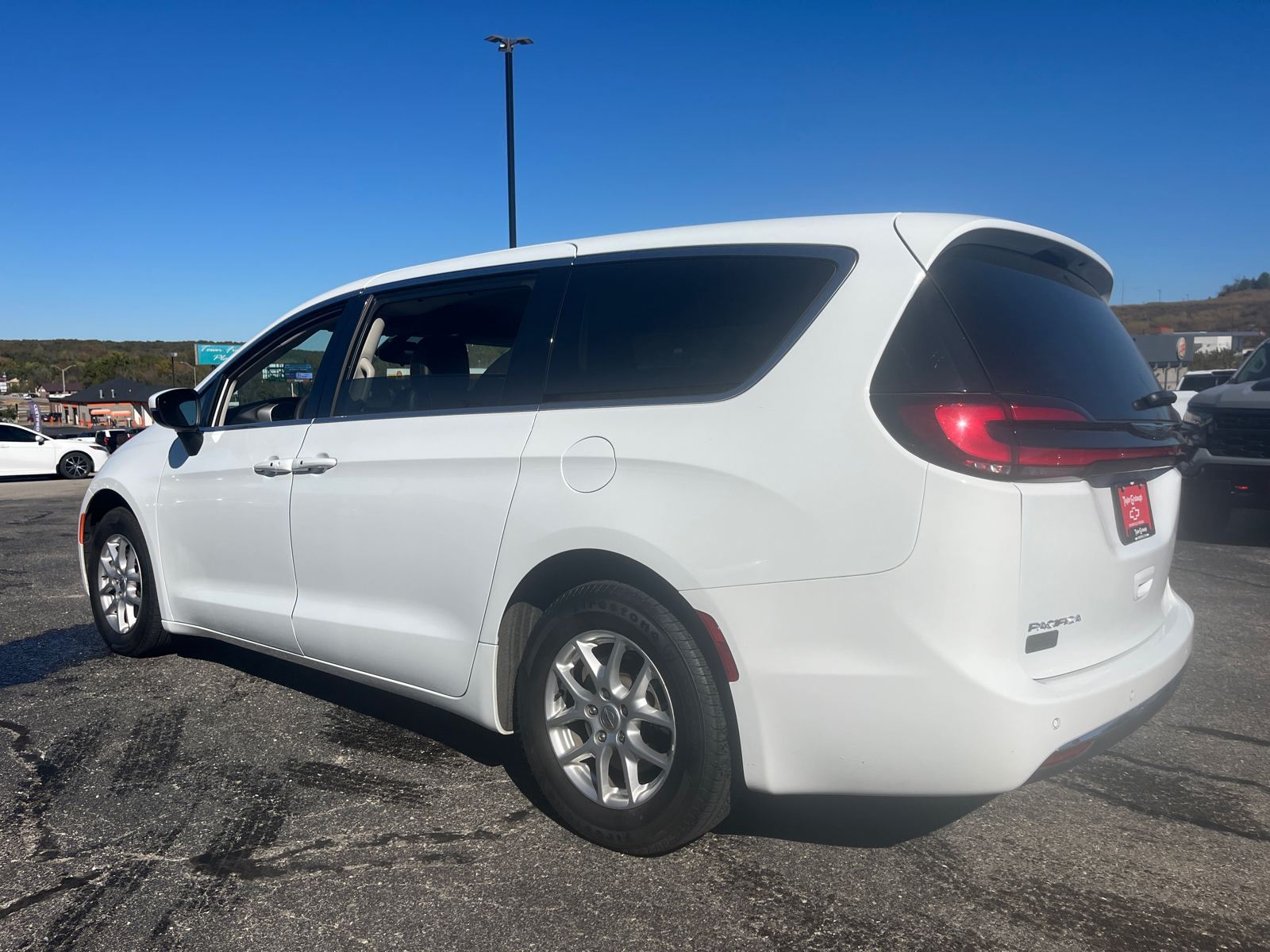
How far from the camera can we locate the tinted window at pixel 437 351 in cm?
324

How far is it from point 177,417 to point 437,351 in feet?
5.16

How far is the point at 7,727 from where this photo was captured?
385 cm

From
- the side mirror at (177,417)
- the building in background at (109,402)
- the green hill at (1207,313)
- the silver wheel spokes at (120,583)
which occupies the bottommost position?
the building in background at (109,402)

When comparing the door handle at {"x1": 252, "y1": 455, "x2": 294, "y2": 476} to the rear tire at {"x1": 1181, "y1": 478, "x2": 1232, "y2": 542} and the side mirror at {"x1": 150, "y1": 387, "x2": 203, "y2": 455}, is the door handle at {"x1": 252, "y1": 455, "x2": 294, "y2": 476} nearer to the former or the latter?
the side mirror at {"x1": 150, "y1": 387, "x2": 203, "y2": 455}

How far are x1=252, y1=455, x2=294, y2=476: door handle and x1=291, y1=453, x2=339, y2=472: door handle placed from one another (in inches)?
1.4

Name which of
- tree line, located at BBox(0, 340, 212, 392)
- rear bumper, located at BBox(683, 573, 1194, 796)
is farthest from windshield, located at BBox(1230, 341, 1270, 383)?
tree line, located at BBox(0, 340, 212, 392)

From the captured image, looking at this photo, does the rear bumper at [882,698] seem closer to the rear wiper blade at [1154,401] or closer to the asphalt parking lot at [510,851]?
the asphalt parking lot at [510,851]

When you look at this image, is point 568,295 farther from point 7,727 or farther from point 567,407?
point 7,727

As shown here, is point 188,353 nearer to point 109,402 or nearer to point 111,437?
point 109,402

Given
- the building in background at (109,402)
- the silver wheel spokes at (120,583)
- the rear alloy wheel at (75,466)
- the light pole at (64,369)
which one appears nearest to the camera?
the silver wheel spokes at (120,583)

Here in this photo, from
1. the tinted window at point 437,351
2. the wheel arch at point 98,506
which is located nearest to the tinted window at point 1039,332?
the tinted window at point 437,351

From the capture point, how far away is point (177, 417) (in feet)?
14.3

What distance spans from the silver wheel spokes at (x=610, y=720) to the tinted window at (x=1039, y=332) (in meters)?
1.22

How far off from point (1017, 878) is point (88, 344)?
19129cm
